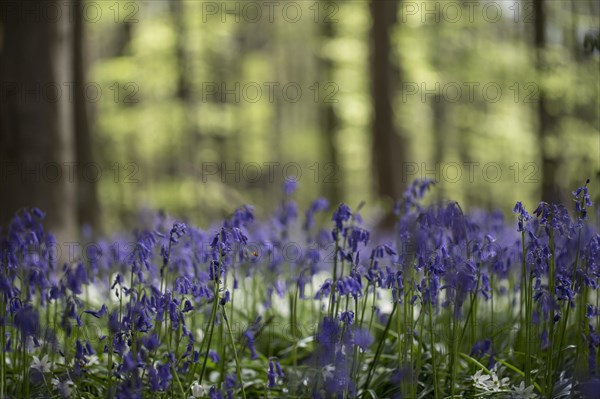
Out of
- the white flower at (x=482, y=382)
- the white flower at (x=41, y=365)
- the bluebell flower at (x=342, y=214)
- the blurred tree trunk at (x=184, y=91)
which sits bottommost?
the white flower at (x=482, y=382)

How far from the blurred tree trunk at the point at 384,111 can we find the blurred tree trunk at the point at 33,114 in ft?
15.9

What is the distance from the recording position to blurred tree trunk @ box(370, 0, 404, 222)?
9.65 metres

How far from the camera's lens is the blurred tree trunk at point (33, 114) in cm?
577

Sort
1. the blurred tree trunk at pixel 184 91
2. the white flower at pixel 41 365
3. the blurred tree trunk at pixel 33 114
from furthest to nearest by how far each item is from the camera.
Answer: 1. the blurred tree trunk at pixel 184 91
2. the blurred tree trunk at pixel 33 114
3. the white flower at pixel 41 365

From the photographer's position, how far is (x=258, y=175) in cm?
2244

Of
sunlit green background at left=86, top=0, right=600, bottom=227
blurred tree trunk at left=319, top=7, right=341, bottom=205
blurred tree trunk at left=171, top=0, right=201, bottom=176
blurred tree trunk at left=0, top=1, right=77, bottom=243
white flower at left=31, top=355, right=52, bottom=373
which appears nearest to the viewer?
white flower at left=31, top=355, right=52, bottom=373

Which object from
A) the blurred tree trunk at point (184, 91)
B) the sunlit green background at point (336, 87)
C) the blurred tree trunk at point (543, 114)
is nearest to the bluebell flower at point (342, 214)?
the sunlit green background at point (336, 87)

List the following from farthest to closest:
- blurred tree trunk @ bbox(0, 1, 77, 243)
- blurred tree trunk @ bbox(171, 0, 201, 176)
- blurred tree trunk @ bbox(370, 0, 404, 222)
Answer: blurred tree trunk @ bbox(171, 0, 201, 176) → blurred tree trunk @ bbox(370, 0, 404, 222) → blurred tree trunk @ bbox(0, 1, 77, 243)

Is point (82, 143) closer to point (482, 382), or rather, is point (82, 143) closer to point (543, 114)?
point (543, 114)

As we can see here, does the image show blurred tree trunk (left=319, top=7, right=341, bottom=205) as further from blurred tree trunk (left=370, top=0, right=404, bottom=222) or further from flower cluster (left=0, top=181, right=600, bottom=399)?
flower cluster (left=0, top=181, right=600, bottom=399)

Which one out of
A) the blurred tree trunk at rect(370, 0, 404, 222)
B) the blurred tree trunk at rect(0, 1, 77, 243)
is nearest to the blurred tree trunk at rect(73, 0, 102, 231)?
the blurred tree trunk at rect(0, 1, 77, 243)

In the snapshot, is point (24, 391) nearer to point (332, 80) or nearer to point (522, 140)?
point (332, 80)

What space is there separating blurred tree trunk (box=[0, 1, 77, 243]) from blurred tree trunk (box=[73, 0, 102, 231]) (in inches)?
131

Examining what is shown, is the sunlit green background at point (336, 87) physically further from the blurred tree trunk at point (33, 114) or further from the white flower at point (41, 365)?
the white flower at point (41, 365)
